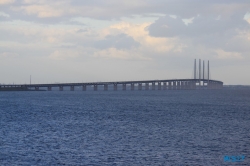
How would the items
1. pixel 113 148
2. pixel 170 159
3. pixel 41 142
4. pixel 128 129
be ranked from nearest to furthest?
pixel 170 159
pixel 113 148
pixel 41 142
pixel 128 129

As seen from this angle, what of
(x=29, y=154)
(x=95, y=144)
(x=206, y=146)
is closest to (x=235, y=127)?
(x=206, y=146)

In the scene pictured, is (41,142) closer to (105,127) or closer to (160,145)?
(160,145)

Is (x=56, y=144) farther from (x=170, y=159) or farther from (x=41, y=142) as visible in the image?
(x=170, y=159)

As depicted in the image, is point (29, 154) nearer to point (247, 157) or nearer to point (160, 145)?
point (160, 145)

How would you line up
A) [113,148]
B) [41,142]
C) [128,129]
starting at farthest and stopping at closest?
[128,129] < [41,142] < [113,148]

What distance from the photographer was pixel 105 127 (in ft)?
176

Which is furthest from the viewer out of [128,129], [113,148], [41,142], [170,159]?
[128,129]

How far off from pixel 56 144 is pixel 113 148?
194 inches

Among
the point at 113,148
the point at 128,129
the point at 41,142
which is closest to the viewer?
the point at 113,148

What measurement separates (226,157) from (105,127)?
21708 mm

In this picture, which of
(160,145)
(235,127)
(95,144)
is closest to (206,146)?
(160,145)

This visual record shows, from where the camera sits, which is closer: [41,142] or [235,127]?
[41,142]

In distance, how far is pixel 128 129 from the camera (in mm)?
51250

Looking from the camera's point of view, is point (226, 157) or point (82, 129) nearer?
point (226, 157)
